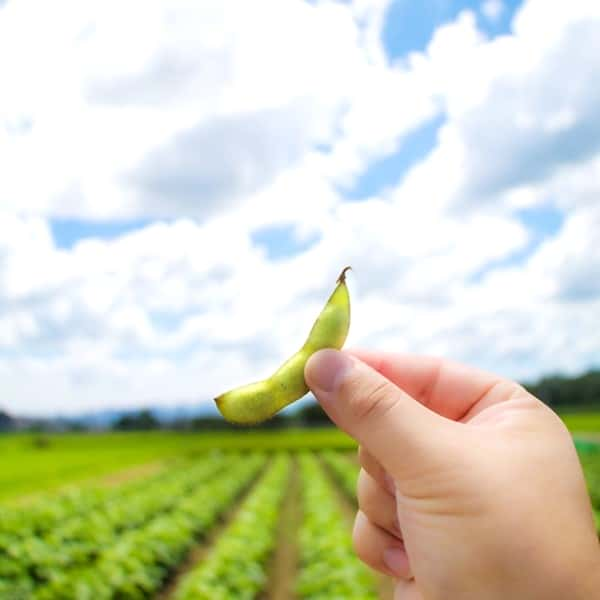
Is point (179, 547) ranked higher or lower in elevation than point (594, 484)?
higher

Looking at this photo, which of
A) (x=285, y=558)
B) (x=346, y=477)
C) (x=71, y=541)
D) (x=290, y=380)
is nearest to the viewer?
(x=290, y=380)

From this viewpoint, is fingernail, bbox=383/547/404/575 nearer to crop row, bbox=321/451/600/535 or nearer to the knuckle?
the knuckle

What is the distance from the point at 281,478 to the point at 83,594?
689 inches

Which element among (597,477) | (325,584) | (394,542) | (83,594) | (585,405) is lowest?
(585,405)

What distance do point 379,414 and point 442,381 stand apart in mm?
819

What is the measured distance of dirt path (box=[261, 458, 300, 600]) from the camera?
1072 centimetres

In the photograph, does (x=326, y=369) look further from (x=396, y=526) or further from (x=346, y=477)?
(x=346, y=477)

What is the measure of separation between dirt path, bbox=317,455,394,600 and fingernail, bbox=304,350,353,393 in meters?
7.91

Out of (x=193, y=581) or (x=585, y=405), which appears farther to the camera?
(x=585, y=405)

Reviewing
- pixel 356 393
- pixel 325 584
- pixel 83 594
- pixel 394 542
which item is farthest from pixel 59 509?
pixel 356 393

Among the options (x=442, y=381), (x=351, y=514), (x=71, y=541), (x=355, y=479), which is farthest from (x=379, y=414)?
(x=355, y=479)

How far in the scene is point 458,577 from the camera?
2344mm

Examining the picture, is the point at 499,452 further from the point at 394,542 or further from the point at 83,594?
the point at 83,594

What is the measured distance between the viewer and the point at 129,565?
10.2 meters
